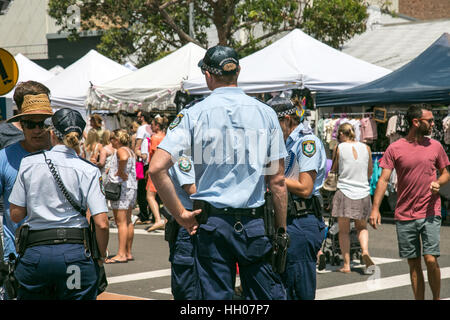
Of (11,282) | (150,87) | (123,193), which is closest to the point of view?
(11,282)

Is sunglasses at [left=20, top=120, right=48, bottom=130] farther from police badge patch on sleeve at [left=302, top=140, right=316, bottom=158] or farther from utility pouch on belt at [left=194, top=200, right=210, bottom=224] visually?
police badge patch on sleeve at [left=302, top=140, right=316, bottom=158]

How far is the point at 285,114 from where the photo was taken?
19.7 ft

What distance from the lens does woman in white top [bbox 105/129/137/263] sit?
10742 millimetres

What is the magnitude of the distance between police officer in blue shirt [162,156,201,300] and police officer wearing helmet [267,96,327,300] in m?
1.26

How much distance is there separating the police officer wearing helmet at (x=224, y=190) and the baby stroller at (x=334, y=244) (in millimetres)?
5953

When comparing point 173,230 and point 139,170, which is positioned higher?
point 173,230

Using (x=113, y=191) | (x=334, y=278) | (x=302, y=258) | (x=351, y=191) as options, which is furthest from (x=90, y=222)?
(x=113, y=191)

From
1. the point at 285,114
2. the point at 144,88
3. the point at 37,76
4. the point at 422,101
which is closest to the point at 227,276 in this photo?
the point at 285,114

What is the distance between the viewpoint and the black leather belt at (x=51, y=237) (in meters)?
4.58

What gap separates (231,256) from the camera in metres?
4.33

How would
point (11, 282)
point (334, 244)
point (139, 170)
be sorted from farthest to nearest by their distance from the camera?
point (139, 170), point (334, 244), point (11, 282)

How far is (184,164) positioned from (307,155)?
1.64m

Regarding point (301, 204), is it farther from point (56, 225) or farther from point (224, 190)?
point (56, 225)

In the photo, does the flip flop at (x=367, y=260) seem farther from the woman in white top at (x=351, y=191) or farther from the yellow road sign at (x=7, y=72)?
the yellow road sign at (x=7, y=72)
